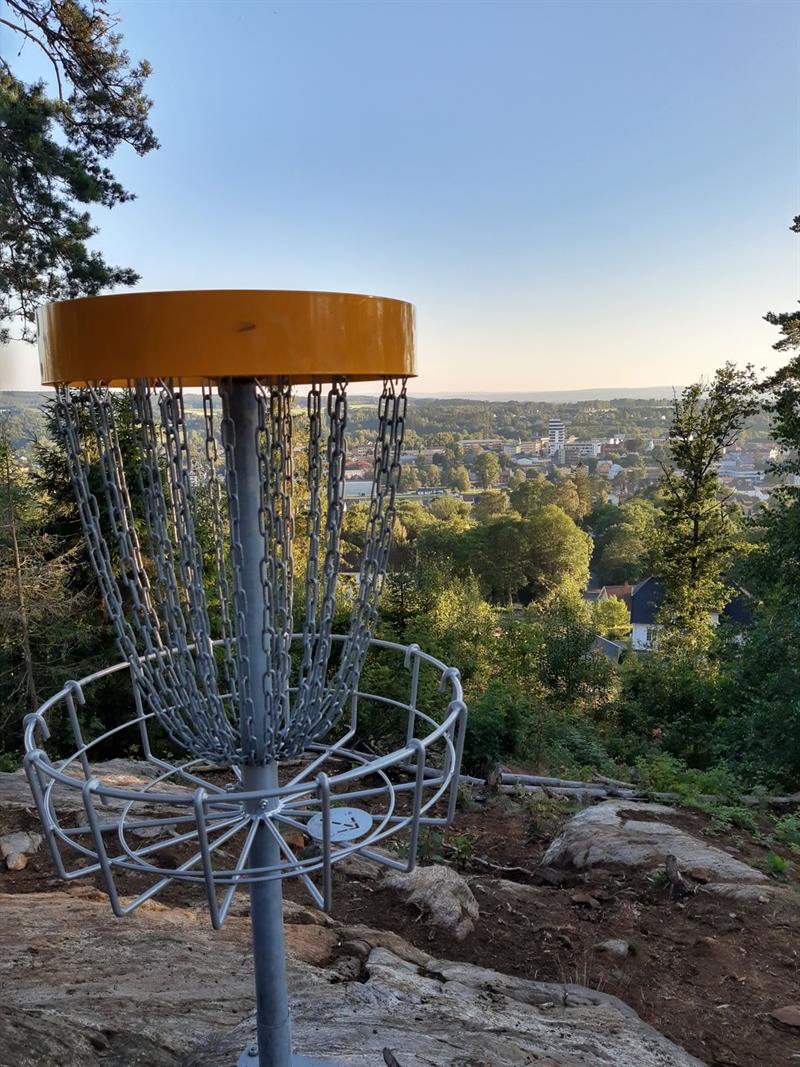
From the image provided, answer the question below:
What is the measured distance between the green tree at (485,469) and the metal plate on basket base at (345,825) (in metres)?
52.3

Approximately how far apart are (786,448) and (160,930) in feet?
38.0

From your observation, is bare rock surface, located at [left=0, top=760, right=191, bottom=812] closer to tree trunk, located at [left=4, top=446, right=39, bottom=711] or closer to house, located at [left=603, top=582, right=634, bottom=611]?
tree trunk, located at [left=4, top=446, right=39, bottom=711]

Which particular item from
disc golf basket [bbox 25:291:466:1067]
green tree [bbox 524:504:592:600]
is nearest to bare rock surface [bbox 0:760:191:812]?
disc golf basket [bbox 25:291:466:1067]

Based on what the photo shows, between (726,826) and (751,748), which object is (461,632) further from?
(726,826)

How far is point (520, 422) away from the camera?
62.5 m

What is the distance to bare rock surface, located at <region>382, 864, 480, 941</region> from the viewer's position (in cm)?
447

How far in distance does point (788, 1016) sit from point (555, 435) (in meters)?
67.6

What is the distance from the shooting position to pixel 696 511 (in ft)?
67.4

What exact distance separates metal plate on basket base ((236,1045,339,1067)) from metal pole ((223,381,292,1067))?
1.18ft

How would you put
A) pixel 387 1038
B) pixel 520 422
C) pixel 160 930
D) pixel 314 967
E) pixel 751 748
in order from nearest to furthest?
pixel 387 1038 → pixel 314 967 → pixel 160 930 → pixel 751 748 → pixel 520 422

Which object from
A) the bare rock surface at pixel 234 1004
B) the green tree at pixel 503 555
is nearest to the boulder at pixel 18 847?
the bare rock surface at pixel 234 1004

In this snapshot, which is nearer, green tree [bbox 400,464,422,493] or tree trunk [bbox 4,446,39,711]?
green tree [bbox 400,464,422,493]

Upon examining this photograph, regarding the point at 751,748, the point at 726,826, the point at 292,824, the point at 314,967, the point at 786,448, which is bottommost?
the point at 751,748

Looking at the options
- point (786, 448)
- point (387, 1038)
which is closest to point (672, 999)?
point (387, 1038)
